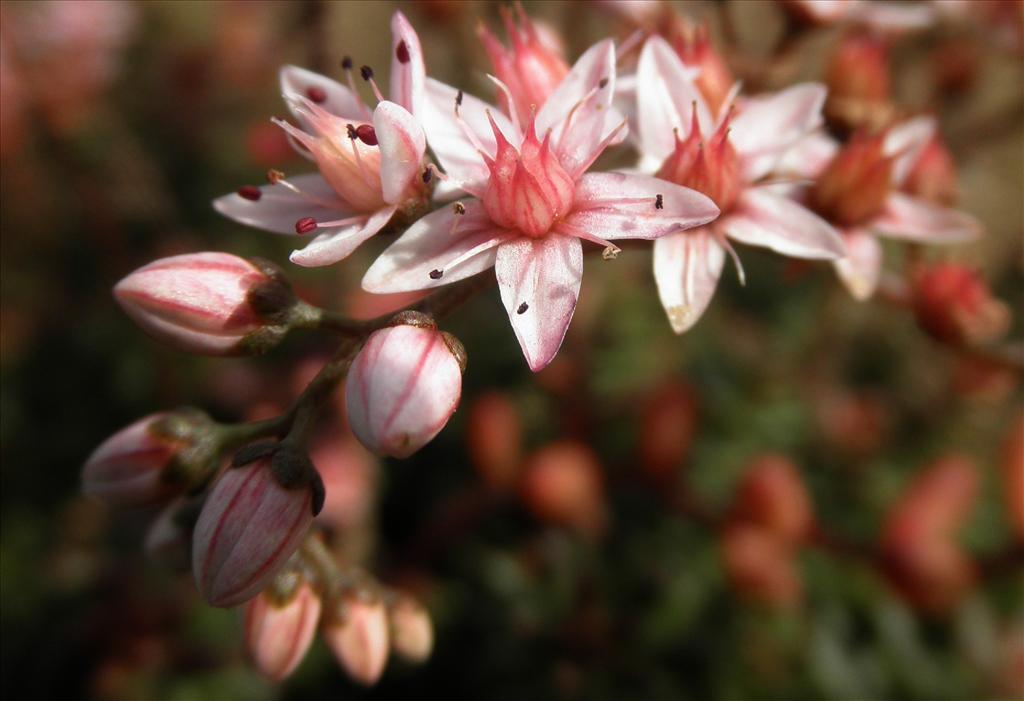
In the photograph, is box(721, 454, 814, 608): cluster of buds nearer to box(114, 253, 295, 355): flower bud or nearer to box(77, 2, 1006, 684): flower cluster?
box(77, 2, 1006, 684): flower cluster

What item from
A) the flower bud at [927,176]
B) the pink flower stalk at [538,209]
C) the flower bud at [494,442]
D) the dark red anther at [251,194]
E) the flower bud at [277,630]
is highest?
the dark red anther at [251,194]

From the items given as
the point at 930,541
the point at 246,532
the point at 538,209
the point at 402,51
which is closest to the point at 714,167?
the point at 538,209

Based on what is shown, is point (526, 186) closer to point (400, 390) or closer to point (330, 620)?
point (400, 390)

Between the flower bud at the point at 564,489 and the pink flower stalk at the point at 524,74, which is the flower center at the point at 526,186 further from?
the flower bud at the point at 564,489

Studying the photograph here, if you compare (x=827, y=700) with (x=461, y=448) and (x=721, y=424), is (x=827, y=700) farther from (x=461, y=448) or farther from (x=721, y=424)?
(x=461, y=448)

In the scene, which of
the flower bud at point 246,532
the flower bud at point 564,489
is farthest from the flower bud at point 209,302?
the flower bud at point 564,489
